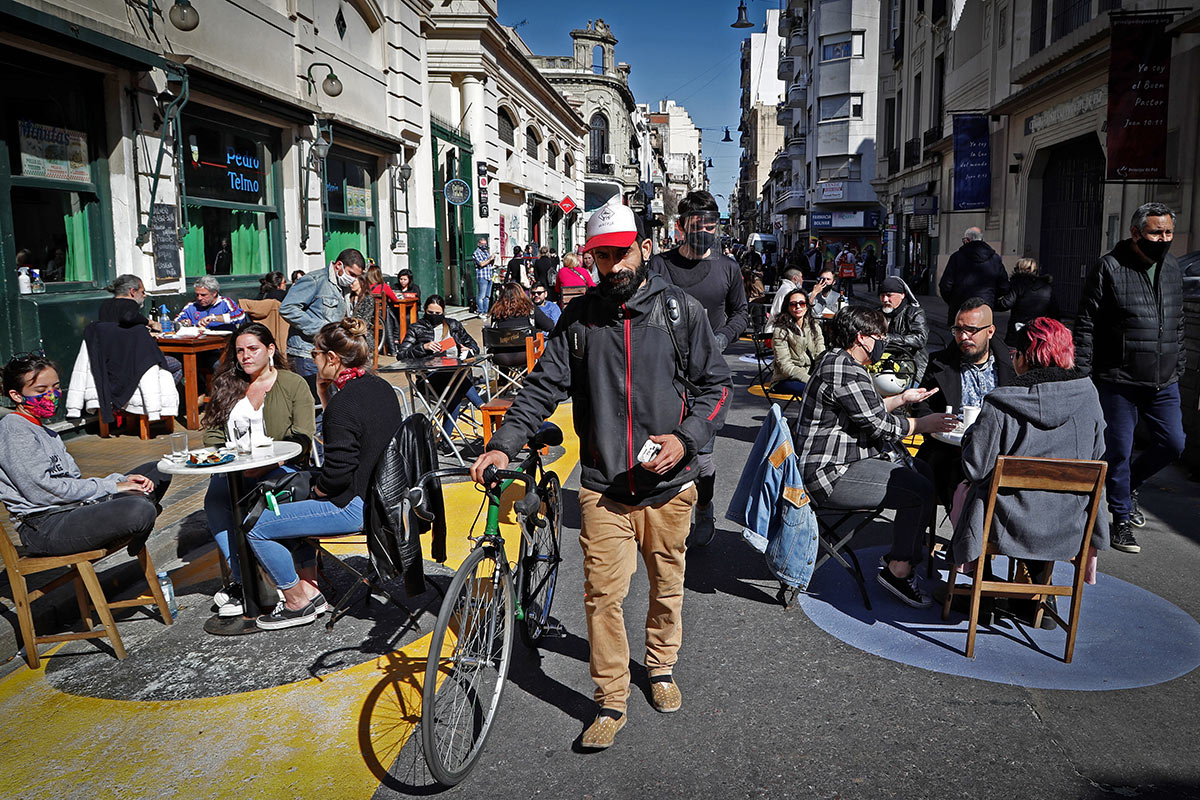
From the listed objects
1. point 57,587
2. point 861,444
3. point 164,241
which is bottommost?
point 57,587

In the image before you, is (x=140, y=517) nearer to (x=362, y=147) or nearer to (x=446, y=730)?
(x=446, y=730)

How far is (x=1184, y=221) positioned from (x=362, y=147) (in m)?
13.7

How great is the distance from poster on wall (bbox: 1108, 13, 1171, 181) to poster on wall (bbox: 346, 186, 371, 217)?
13.0 meters

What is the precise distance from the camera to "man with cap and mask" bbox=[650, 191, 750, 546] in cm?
616

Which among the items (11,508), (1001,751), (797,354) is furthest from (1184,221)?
(11,508)

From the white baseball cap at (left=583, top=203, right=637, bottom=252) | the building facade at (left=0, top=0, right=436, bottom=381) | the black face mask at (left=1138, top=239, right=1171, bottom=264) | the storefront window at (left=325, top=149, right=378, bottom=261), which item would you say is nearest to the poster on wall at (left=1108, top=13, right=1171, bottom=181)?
the black face mask at (left=1138, top=239, right=1171, bottom=264)

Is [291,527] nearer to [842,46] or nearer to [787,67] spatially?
[842,46]

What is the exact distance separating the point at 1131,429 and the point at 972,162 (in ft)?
60.7

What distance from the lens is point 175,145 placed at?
10.5 metres

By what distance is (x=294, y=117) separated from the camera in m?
13.6

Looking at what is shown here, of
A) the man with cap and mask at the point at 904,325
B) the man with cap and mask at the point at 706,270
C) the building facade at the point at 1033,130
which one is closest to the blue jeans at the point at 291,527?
the man with cap and mask at the point at 706,270

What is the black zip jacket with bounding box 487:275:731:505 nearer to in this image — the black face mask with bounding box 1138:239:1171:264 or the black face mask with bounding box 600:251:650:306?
the black face mask with bounding box 600:251:650:306

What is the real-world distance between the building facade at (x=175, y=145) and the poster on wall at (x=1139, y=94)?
11.9 meters

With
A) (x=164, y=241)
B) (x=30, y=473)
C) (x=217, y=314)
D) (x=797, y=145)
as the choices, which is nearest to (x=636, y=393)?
(x=30, y=473)
